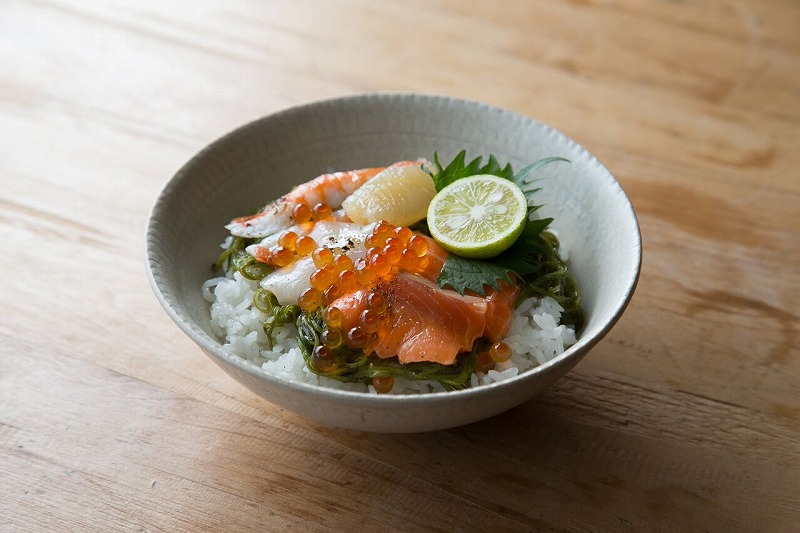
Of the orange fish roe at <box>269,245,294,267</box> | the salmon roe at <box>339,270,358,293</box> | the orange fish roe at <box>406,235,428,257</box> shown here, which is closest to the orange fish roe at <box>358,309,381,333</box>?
the salmon roe at <box>339,270,358,293</box>

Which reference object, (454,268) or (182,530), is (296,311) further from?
(182,530)

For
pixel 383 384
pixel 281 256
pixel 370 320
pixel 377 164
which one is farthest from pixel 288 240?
pixel 377 164

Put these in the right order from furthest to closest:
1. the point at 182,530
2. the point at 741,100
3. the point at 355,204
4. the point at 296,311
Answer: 1. the point at 741,100
2. the point at 355,204
3. the point at 296,311
4. the point at 182,530

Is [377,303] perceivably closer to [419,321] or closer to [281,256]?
[419,321]

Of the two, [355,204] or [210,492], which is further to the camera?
[355,204]

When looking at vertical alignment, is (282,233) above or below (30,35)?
above

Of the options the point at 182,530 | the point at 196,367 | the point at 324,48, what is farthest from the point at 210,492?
the point at 324,48
